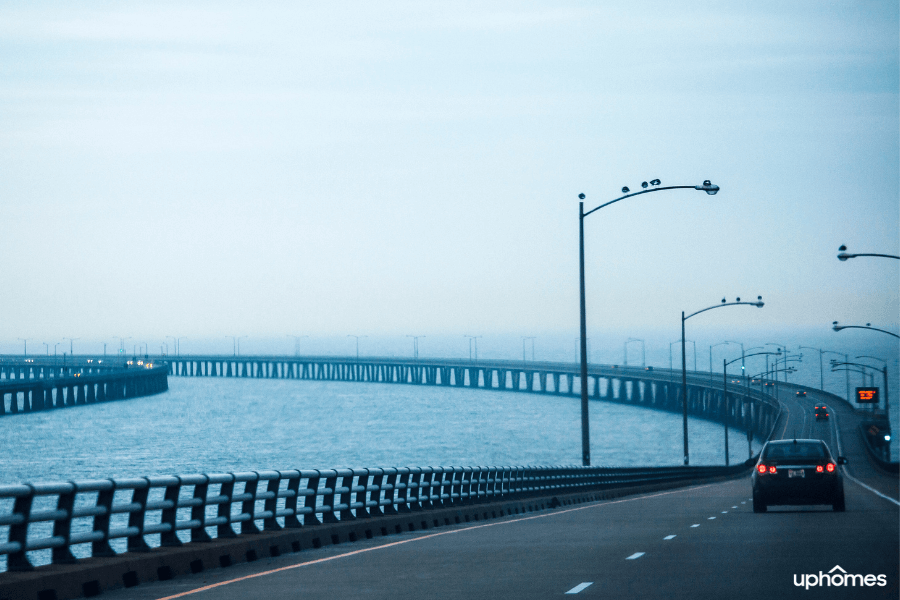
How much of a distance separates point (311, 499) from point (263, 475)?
248 centimetres

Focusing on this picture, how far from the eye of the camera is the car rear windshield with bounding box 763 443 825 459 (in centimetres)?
2606

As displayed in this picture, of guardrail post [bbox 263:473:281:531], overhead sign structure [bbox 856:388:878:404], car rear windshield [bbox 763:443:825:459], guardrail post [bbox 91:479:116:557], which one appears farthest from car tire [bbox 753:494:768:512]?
overhead sign structure [bbox 856:388:878:404]

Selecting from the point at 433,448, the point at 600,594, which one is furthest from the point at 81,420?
the point at 600,594

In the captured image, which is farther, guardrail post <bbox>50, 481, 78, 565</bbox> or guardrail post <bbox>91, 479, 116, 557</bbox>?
guardrail post <bbox>91, 479, 116, 557</bbox>

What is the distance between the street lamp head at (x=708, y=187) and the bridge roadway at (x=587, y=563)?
1131 cm

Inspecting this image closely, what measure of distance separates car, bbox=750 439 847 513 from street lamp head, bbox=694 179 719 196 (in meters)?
9.71

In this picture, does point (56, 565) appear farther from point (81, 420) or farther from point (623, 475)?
point (81, 420)

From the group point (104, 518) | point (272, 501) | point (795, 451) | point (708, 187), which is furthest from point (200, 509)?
point (708, 187)

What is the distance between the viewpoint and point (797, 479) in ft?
84.7

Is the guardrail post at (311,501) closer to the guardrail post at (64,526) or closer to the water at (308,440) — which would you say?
the guardrail post at (64,526)

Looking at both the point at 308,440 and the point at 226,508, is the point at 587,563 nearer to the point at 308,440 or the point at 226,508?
the point at 226,508

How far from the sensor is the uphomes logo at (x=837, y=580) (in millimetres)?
12273

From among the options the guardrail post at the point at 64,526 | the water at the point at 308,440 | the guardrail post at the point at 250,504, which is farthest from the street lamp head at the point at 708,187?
the water at the point at 308,440

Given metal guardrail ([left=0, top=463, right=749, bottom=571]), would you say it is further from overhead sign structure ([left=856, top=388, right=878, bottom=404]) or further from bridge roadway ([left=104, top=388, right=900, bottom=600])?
overhead sign structure ([left=856, top=388, right=878, bottom=404])
